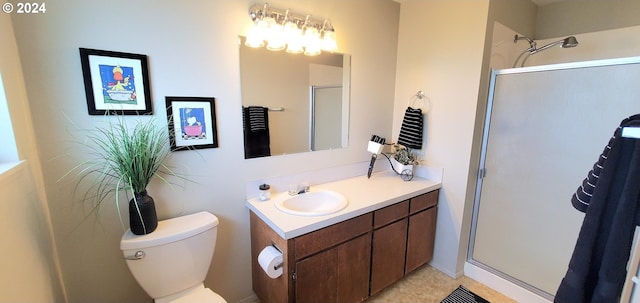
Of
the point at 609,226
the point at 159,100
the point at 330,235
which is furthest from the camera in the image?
the point at 330,235

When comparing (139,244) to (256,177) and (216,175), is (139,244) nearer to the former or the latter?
(216,175)

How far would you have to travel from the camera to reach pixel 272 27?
1.64 m

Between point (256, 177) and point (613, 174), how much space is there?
1.69 meters

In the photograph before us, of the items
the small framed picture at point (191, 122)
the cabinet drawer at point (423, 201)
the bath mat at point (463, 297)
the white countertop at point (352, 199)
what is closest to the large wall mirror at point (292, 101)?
the small framed picture at point (191, 122)

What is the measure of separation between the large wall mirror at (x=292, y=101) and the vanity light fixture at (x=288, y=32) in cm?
7

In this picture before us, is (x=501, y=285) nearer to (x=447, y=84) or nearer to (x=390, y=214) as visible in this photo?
(x=390, y=214)

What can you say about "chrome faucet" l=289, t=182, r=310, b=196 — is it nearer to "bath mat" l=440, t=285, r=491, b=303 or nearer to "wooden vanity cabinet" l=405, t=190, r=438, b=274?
"wooden vanity cabinet" l=405, t=190, r=438, b=274

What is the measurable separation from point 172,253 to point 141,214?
0.84 feet

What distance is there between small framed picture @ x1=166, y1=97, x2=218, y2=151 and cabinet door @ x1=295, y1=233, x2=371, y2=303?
0.91 m

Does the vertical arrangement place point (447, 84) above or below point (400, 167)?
above

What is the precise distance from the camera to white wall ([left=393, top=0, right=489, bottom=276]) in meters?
1.94

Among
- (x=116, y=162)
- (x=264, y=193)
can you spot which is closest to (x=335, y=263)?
(x=264, y=193)

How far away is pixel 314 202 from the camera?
6.29 feet

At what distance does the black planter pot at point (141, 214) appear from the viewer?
1.29 meters
